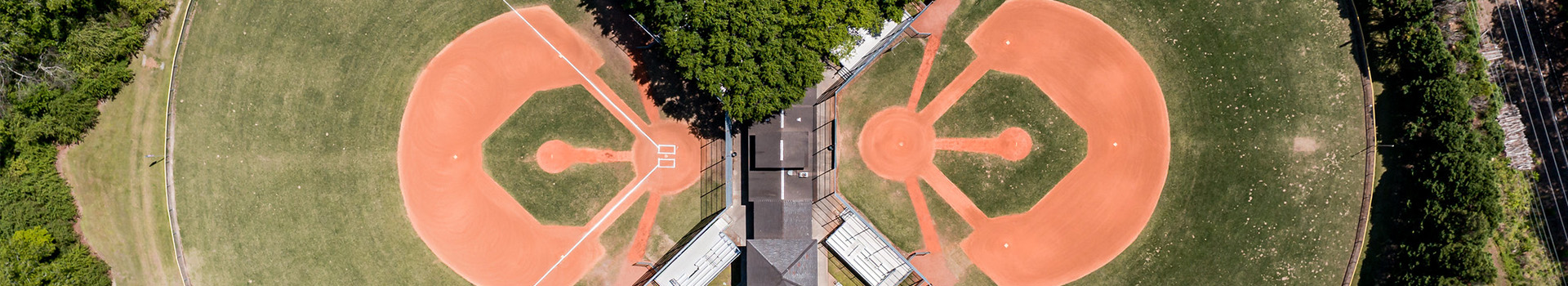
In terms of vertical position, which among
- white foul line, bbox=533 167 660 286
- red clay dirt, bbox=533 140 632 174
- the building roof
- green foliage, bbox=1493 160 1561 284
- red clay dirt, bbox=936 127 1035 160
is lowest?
green foliage, bbox=1493 160 1561 284

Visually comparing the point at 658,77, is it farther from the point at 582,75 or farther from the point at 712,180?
the point at 712,180

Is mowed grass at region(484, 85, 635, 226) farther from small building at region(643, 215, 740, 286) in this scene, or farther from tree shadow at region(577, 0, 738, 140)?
small building at region(643, 215, 740, 286)

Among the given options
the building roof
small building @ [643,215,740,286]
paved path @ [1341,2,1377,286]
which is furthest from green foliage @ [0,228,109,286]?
paved path @ [1341,2,1377,286]

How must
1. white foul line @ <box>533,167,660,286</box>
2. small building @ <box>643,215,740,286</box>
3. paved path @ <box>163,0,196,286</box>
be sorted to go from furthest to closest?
paved path @ <box>163,0,196,286</box>
white foul line @ <box>533,167,660,286</box>
small building @ <box>643,215,740,286</box>

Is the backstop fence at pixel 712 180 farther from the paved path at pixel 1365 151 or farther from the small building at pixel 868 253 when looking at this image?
the paved path at pixel 1365 151

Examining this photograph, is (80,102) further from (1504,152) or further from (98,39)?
(1504,152)

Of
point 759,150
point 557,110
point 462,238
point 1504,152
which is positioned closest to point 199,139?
point 462,238
